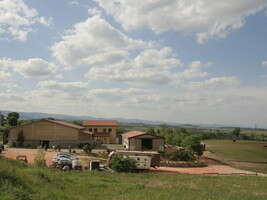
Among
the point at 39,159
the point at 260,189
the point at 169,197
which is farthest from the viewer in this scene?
the point at 39,159

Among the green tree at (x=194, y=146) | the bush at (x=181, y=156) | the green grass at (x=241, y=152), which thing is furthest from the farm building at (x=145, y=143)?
the green grass at (x=241, y=152)

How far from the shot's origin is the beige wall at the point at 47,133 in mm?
56031

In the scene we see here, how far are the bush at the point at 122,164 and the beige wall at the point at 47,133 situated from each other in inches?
984

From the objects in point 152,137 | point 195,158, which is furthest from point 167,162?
point 152,137

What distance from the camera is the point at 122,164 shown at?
3266cm

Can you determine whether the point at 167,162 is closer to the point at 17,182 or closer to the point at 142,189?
the point at 142,189

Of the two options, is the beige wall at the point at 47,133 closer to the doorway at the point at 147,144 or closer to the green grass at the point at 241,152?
the doorway at the point at 147,144

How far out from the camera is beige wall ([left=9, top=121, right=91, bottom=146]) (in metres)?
56.0

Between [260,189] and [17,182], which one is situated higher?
[17,182]

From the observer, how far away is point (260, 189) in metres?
23.3

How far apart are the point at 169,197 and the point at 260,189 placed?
10004 millimetres

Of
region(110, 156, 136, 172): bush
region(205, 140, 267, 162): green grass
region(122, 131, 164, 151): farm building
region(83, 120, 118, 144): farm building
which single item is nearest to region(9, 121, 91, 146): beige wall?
region(122, 131, 164, 151): farm building

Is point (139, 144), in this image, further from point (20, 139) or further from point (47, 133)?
point (20, 139)

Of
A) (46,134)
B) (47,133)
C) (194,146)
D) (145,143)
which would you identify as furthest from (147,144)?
(46,134)
